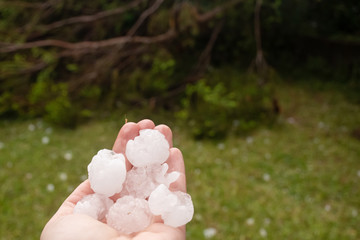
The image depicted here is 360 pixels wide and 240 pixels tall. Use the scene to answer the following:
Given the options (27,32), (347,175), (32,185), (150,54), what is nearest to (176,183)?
(32,185)

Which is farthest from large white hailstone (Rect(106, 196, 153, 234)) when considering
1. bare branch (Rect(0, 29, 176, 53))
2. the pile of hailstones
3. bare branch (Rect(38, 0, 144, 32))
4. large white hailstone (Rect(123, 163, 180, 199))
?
bare branch (Rect(38, 0, 144, 32))

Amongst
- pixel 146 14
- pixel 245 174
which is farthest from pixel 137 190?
pixel 146 14

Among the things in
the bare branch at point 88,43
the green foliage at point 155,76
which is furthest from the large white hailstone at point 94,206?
the bare branch at point 88,43

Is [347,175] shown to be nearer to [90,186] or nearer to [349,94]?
[349,94]

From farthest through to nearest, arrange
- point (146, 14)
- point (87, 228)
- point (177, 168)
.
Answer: point (146, 14), point (177, 168), point (87, 228)

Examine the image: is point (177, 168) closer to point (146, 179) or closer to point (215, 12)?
point (146, 179)

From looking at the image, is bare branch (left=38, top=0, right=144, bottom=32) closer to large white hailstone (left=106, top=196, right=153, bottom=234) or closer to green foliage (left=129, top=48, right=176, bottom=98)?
green foliage (left=129, top=48, right=176, bottom=98)
